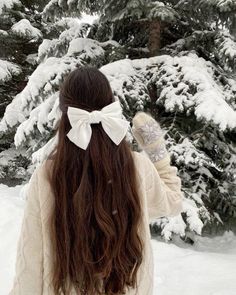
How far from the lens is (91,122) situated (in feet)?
5.50

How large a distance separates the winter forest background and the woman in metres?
3.00

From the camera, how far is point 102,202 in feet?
5.58

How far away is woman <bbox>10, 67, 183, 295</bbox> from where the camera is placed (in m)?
1.67

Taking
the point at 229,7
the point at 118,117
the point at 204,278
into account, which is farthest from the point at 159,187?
the point at 229,7

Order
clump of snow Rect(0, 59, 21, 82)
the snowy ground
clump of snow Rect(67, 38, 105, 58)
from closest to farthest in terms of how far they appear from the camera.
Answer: the snowy ground → clump of snow Rect(67, 38, 105, 58) → clump of snow Rect(0, 59, 21, 82)

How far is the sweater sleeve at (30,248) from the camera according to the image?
171 cm

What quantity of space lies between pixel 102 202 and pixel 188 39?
4.83 meters

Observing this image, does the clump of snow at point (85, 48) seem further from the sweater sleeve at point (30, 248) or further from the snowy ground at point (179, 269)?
the sweater sleeve at point (30, 248)

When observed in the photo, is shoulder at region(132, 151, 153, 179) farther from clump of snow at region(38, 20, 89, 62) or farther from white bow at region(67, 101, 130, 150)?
clump of snow at region(38, 20, 89, 62)

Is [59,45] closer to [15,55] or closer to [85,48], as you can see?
[85,48]

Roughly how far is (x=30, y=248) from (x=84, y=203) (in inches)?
12.4

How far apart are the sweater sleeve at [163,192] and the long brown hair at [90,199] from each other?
0.48ft

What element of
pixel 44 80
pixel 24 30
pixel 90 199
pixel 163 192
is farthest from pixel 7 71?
pixel 90 199

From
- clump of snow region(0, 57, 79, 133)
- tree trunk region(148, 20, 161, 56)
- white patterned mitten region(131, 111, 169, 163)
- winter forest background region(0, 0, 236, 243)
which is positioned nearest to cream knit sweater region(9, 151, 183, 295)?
white patterned mitten region(131, 111, 169, 163)
